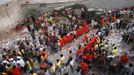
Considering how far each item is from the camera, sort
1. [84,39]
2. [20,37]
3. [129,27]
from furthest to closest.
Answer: [20,37], [129,27], [84,39]

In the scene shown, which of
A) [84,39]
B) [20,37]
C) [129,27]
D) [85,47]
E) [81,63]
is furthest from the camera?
[20,37]

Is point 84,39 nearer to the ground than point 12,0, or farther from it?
nearer to the ground

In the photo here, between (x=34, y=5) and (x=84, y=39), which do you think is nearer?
(x=84, y=39)

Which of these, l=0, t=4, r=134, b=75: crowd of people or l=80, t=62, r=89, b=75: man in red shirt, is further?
l=0, t=4, r=134, b=75: crowd of people

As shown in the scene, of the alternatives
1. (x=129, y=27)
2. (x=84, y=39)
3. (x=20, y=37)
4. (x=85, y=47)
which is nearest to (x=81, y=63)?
(x=85, y=47)

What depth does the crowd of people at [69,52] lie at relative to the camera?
1512cm

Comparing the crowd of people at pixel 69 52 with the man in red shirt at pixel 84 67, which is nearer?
the man in red shirt at pixel 84 67

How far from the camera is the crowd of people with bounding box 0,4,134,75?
1512 cm

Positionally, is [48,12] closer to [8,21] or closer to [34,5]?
[34,5]

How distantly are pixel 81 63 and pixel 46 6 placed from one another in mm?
10816

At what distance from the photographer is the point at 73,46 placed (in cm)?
1916

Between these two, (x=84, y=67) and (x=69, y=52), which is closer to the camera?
(x=84, y=67)

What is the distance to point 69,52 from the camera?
665 inches

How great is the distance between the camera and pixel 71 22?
73.4 ft
